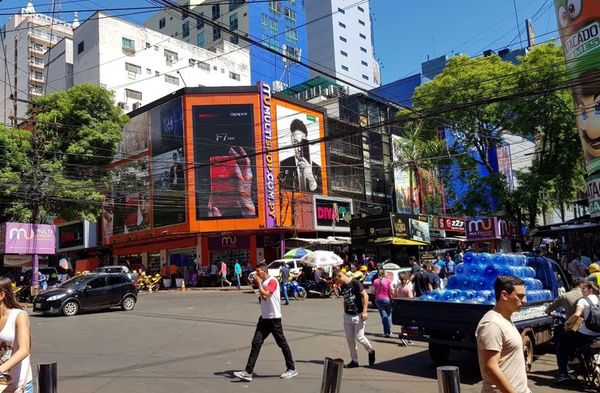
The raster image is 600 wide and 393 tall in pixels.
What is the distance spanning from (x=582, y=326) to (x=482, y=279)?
5.81 feet

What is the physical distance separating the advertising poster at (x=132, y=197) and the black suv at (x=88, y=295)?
19.4 metres

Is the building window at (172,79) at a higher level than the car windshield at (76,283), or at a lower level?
Result: higher

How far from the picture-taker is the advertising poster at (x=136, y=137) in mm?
41625

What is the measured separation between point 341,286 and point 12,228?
22.3m

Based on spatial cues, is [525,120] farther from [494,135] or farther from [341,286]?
[341,286]

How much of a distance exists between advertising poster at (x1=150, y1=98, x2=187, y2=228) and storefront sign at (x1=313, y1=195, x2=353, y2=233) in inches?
376

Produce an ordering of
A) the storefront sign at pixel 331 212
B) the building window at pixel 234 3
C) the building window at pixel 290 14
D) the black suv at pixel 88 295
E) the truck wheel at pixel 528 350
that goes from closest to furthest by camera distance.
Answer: the truck wheel at pixel 528 350
the building window at pixel 234 3
the black suv at pixel 88 295
the storefront sign at pixel 331 212
the building window at pixel 290 14

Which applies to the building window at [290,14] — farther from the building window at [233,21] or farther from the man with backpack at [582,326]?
the man with backpack at [582,326]

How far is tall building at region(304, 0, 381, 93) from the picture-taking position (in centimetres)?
7794

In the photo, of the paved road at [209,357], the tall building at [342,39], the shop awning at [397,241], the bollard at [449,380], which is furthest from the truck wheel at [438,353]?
the tall building at [342,39]

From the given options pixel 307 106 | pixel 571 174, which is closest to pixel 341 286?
pixel 571 174

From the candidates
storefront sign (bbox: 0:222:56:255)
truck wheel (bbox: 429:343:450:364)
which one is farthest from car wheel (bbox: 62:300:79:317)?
truck wheel (bbox: 429:343:450:364)

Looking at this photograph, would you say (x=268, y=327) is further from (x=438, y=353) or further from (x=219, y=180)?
(x=219, y=180)

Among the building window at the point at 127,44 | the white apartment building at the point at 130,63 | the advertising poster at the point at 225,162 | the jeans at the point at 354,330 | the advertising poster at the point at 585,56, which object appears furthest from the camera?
the building window at the point at 127,44
